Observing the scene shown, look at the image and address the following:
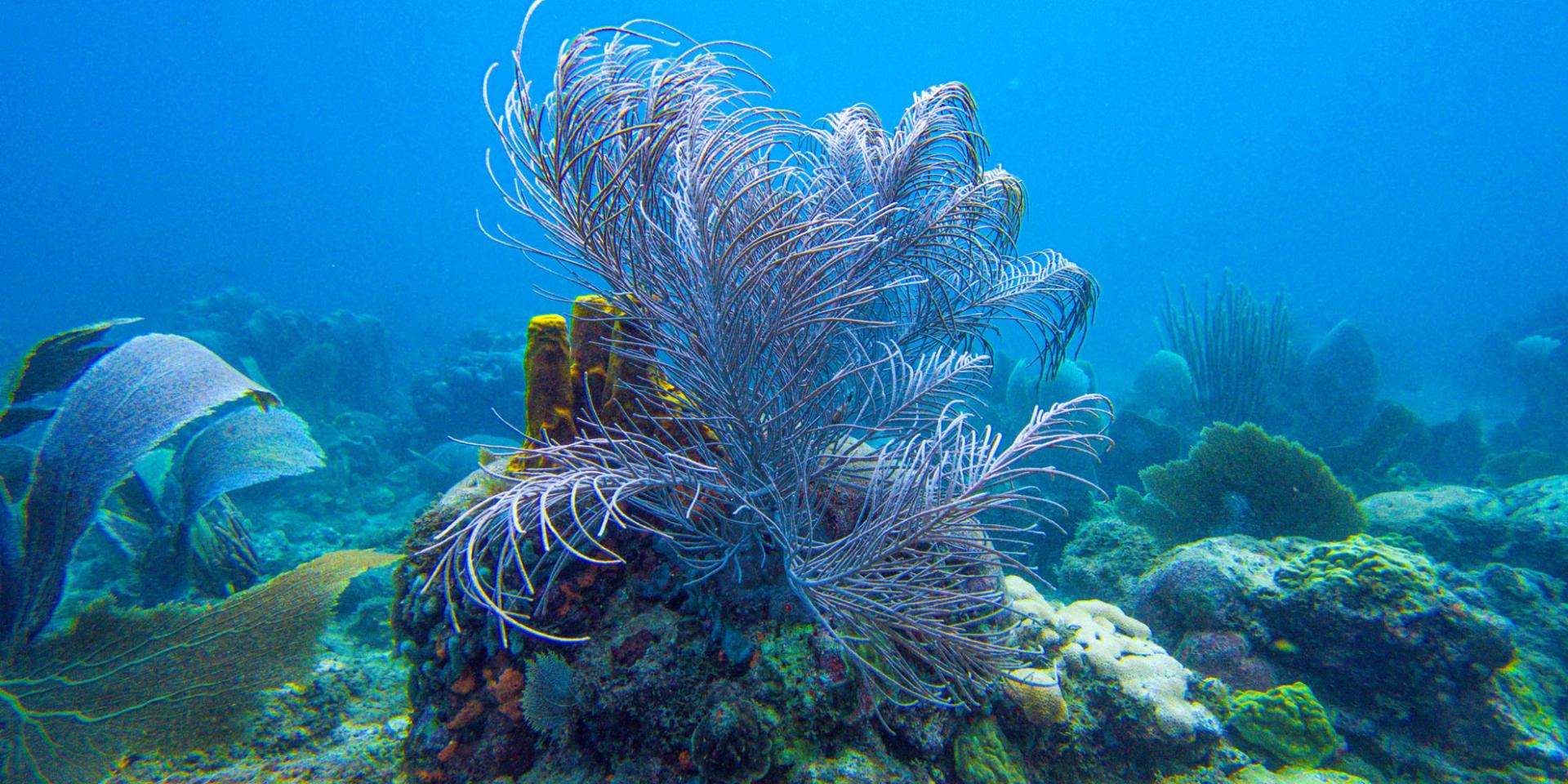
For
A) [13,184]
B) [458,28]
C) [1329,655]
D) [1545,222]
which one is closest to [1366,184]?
[1545,222]

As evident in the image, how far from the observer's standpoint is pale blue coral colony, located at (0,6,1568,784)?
196cm

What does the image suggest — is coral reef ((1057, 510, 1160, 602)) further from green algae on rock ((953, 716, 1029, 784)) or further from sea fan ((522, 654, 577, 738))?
sea fan ((522, 654, 577, 738))

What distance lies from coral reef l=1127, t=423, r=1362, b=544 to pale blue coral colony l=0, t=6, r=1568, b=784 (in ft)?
0.10

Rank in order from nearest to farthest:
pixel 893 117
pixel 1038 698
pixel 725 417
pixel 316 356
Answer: pixel 725 417, pixel 1038 698, pixel 316 356, pixel 893 117

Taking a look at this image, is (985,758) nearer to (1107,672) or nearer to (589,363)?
(1107,672)

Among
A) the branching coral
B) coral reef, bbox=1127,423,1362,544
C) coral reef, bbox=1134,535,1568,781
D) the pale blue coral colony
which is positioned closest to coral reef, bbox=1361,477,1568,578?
the pale blue coral colony

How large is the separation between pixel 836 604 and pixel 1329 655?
3.50 metres

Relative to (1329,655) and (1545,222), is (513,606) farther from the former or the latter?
(1545,222)

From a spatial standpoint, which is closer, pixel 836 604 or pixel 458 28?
pixel 836 604

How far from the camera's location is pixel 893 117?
108875mm

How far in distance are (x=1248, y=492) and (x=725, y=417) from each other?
219 inches

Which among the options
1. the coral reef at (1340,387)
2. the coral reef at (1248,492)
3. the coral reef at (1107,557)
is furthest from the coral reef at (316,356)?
→ the coral reef at (1340,387)

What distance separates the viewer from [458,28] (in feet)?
322

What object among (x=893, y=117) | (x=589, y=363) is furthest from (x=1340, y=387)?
(x=893, y=117)
